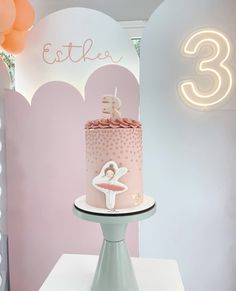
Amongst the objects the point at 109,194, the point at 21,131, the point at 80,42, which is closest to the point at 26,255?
the point at 21,131

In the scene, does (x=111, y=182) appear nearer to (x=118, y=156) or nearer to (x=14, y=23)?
(x=118, y=156)

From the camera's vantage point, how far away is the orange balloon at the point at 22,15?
130cm

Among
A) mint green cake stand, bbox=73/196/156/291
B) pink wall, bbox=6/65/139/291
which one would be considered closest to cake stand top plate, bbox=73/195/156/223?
mint green cake stand, bbox=73/196/156/291

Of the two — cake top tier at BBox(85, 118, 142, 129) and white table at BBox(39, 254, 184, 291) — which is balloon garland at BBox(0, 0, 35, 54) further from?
white table at BBox(39, 254, 184, 291)

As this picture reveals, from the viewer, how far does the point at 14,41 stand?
137 cm

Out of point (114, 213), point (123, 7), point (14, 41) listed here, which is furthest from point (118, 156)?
point (123, 7)

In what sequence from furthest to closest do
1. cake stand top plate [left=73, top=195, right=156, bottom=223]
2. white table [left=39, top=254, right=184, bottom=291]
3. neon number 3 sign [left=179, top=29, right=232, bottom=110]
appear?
neon number 3 sign [left=179, top=29, right=232, bottom=110] → white table [left=39, top=254, right=184, bottom=291] → cake stand top plate [left=73, top=195, right=156, bottom=223]

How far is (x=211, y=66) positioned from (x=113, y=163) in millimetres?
850

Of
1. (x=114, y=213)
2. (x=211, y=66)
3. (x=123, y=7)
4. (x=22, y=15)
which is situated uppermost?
(x=123, y=7)

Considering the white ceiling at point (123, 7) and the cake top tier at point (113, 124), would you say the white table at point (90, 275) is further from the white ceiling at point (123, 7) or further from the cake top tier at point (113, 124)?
the white ceiling at point (123, 7)

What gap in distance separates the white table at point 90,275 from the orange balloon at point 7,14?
101 cm

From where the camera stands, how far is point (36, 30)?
58.8 inches

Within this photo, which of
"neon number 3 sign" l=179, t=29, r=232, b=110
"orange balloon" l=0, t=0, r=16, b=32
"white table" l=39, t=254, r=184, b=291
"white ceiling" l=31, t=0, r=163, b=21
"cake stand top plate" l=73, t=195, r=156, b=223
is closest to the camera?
"cake stand top plate" l=73, t=195, r=156, b=223

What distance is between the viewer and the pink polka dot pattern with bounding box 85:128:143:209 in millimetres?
866
